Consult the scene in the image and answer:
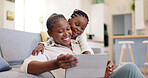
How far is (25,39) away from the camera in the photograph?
2.16 meters

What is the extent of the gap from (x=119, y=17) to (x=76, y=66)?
29.3ft

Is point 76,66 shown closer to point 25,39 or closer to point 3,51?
point 3,51

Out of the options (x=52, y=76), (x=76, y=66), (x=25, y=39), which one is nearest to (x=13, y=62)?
(x=25, y=39)

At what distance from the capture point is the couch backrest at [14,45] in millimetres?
1870

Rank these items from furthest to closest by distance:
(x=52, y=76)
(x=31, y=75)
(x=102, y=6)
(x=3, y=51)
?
(x=102, y=6), (x=3, y=51), (x=52, y=76), (x=31, y=75)

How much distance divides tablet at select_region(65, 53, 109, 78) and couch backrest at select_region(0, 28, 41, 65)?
124cm

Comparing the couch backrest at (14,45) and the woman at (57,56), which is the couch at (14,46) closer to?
the couch backrest at (14,45)

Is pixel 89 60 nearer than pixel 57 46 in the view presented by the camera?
Yes

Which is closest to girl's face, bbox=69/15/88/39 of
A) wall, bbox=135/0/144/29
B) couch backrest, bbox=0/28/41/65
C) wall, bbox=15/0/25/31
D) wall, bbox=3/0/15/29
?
couch backrest, bbox=0/28/41/65

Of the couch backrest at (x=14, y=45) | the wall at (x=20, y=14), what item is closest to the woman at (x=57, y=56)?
the couch backrest at (x=14, y=45)

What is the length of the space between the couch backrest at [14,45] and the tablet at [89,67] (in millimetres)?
1236

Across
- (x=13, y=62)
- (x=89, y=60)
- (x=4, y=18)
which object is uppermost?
(x=4, y=18)

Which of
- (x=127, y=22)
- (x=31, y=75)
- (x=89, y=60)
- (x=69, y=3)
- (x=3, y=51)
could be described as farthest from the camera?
(x=127, y=22)

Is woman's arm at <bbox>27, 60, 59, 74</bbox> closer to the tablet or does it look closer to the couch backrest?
the tablet
